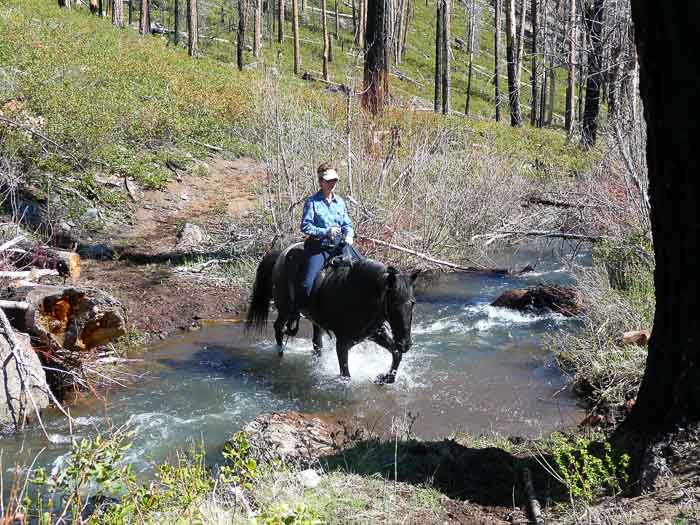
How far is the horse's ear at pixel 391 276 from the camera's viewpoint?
28.4 feet

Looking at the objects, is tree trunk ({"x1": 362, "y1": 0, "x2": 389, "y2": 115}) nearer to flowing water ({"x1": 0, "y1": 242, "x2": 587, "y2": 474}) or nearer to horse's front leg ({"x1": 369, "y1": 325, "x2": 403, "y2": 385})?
flowing water ({"x1": 0, "y1": 242, "x2": 587, "y2": 474})

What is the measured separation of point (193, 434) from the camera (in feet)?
25.8

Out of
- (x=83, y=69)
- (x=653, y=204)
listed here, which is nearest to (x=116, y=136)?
(x=83, y=69)

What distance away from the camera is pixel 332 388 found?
9.48 metres

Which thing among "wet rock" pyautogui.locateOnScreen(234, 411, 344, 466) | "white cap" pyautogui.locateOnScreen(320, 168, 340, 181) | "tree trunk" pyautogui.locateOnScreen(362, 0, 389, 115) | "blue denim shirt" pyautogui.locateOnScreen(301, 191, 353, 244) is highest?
"tree trunk" pyautogui.locateOnScreen(362, 0, 389, 115)

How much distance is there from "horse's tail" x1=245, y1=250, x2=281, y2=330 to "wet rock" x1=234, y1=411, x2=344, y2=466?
3.37 meters

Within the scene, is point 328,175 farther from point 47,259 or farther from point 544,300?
point 544,300

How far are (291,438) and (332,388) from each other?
2621 mm

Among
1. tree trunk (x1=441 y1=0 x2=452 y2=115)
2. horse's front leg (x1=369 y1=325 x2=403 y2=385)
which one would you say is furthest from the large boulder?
tree trunk (x1=441 y1=0 x2=452 y2=115)

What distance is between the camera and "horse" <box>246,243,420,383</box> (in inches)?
346

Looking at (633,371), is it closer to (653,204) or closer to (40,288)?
(653,204)

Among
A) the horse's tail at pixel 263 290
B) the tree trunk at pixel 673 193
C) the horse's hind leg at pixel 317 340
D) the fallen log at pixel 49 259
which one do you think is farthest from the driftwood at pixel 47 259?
the tree trunk at pixel 673 193

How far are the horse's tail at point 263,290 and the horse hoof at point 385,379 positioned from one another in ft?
7.52

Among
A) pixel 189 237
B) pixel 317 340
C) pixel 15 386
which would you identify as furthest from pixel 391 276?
pixel 189 237
